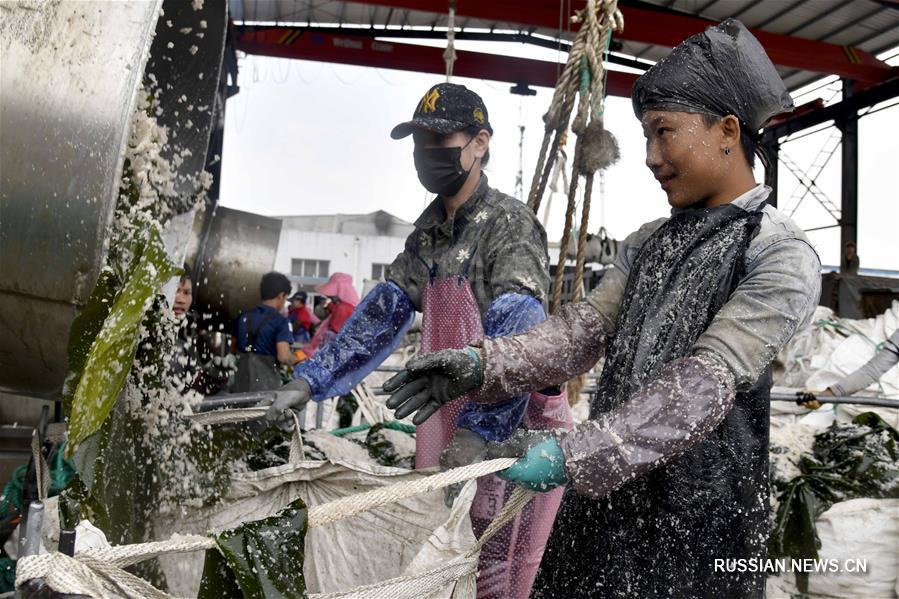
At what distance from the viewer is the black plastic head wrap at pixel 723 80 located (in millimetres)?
1354

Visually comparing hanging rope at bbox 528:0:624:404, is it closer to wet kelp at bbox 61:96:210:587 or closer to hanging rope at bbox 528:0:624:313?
hanging rope at bbox 528:0:624:313

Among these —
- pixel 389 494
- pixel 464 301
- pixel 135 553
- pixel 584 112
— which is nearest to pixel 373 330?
pixel 464 301

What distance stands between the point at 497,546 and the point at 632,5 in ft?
29.9

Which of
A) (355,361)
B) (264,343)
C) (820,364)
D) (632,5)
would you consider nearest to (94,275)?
(355,361)

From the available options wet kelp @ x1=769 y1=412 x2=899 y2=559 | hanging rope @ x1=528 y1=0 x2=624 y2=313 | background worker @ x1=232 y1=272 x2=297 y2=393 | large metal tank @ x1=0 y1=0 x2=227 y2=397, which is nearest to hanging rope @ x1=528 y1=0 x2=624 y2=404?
hanging rope @ x1=528 y1=0 x2=624 y2=313

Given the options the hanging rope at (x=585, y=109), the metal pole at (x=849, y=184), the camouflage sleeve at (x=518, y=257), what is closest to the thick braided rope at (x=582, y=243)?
the hanging rope at (x=585, y=109)

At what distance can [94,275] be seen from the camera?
4.27ft

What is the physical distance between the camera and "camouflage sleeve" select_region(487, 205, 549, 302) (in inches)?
75.1

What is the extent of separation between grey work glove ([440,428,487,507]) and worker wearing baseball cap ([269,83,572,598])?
0.03m

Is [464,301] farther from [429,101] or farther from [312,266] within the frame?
[312,266]

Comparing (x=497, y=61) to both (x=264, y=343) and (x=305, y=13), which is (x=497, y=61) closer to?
(x=305, y=13)

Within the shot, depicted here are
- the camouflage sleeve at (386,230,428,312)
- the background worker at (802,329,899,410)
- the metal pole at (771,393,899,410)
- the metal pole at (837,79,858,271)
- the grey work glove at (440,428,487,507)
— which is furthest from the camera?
the metal pole at (837,79,858,271)

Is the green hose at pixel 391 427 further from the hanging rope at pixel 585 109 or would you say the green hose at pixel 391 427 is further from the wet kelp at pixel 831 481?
the wet kelp at pixel 831 481

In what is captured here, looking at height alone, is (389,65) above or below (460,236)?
above
